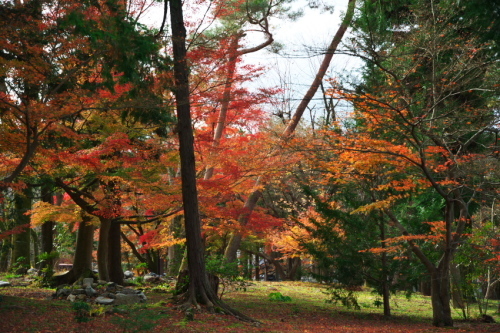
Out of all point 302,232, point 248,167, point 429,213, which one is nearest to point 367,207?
point 248,167

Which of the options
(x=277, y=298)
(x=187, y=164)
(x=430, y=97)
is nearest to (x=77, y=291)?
(x=187, y=164)

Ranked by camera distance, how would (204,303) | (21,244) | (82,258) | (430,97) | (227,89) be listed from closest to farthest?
(204,303)
(430,97)
(227,89)
(82,258)
(21,244)

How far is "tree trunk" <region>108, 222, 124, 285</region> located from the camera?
517 inches

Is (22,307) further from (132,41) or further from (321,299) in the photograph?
(321,299)

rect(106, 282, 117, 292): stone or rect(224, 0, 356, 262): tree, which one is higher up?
rect(224, 0, 356, 262): tree

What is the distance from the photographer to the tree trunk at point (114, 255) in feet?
43.1

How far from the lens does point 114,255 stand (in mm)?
13336

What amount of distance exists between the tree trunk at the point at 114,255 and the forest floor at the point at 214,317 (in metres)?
1.09

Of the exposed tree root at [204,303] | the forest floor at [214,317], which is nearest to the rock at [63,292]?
the forest floor at [214,317]

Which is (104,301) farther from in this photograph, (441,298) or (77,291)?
(441,298)

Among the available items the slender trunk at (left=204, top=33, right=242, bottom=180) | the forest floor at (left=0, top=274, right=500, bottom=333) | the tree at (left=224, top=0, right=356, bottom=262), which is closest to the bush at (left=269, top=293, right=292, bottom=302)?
the forest floor at (left=0, top=274, right=500, bottom=333)

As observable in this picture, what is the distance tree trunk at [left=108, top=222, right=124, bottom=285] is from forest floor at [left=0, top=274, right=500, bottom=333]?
1.09 m

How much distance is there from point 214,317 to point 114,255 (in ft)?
20.1

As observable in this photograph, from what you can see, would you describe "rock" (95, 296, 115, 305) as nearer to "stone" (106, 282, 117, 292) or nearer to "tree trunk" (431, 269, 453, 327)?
"stone" (106, 282, 117, 292)
